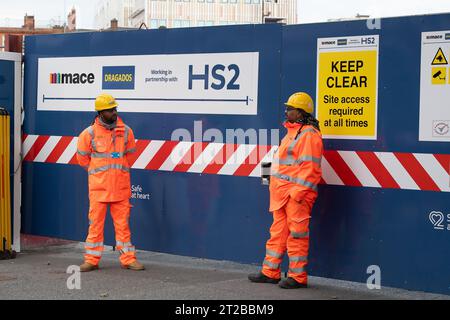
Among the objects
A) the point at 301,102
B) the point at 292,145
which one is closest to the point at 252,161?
the point at 292,145

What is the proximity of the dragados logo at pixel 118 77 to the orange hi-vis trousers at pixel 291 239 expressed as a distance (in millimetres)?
2556

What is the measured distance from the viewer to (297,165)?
25.6 feet

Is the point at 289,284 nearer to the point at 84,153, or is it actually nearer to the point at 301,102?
the point at 301,102

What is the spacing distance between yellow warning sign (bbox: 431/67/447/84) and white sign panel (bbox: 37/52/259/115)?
1.85 meters

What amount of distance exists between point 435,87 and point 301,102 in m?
1.20

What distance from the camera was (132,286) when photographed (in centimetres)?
812

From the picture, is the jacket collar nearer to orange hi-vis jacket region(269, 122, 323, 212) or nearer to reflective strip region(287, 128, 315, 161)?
orange hi-vis jacket region(269, 122, 323, 212)

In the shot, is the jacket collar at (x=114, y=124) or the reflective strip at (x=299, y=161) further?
the jacket collar at (x=114, y=124)

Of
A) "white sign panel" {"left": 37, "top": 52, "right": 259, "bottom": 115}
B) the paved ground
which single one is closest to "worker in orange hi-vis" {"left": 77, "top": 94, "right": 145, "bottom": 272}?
the paved ground

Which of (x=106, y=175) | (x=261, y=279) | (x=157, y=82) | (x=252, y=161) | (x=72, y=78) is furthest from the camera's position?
(x=72, y=78)

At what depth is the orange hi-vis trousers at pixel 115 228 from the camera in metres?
8.88

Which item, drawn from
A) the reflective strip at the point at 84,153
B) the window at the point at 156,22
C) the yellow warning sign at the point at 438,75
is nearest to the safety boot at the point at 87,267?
the reflective strip at the point at 84,153

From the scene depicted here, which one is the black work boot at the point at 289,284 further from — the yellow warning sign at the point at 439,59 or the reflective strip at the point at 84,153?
the reflective strip at the point at 84,153
